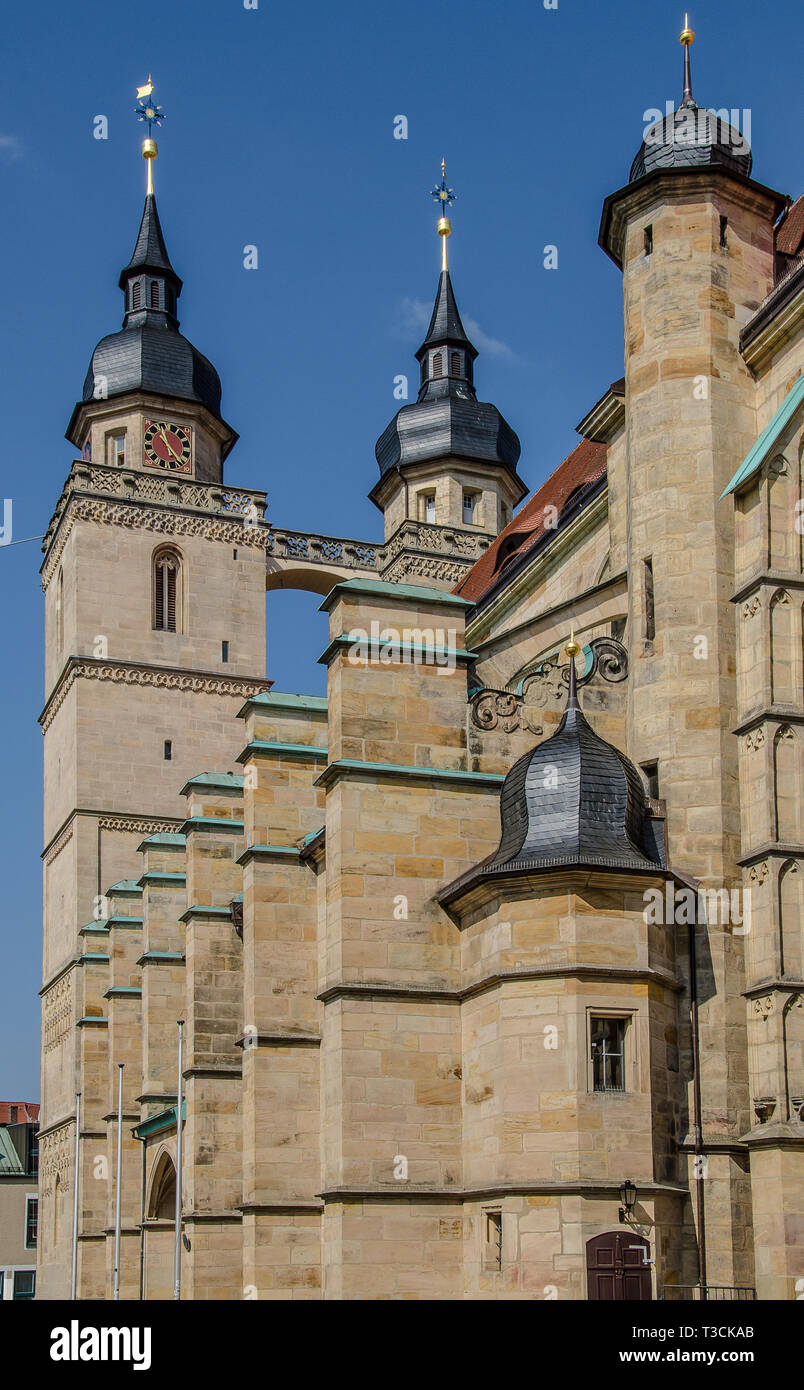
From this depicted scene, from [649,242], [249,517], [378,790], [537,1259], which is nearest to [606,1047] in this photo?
[537,1259]

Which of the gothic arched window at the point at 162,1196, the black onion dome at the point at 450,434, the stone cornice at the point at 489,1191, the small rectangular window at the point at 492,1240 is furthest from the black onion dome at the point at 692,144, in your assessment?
the black onion dome at the point at 450,434

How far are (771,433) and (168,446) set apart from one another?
29572 millimetres

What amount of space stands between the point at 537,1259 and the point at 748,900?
3.93 meters

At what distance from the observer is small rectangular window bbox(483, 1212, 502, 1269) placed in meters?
17.4

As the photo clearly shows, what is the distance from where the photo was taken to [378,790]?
18.8 metres

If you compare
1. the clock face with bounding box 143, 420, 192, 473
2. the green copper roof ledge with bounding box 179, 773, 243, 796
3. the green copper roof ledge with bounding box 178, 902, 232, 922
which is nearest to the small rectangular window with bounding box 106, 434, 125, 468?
the clock face with bounding box 143, 420, 192, 473

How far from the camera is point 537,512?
121 ft

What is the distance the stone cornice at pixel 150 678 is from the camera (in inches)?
1721

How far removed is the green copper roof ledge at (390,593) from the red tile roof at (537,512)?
8391 millimetres

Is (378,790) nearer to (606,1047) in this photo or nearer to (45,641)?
(606,1047)

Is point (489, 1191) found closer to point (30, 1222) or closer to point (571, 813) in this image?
point (571, 813)

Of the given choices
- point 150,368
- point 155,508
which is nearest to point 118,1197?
point 155,508

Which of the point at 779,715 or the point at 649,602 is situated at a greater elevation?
the point at 649,602

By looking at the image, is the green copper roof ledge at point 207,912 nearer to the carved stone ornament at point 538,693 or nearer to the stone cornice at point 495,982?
the stone cornice at point 495,982
